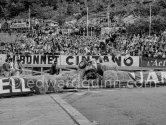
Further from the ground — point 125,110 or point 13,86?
point 13,86

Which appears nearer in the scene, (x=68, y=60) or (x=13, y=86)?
(x=13, y=86)

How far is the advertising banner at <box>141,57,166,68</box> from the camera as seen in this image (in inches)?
1143

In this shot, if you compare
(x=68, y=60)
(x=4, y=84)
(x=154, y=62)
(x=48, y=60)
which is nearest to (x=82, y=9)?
(x=68, y=60)

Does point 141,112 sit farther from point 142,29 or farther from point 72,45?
point 142,29

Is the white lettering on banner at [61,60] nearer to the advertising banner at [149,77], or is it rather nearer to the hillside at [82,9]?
the advertising banner at [149,77]

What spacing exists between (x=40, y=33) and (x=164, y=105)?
3097cm

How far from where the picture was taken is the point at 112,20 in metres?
45.3

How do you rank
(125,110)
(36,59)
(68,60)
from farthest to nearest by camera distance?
Answer: 1. (68,60)
2. (36,59)
3. (125,110)

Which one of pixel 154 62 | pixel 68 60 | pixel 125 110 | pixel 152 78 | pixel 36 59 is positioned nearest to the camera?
pixel 125 110

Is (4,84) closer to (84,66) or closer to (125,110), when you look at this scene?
(84,66)

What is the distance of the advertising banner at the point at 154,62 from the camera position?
29.0 m

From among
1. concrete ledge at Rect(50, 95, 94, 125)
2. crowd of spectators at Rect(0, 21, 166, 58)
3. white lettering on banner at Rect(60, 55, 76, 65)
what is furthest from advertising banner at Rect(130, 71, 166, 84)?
white lettering on banner at Rect(60, 55, 76, 65)

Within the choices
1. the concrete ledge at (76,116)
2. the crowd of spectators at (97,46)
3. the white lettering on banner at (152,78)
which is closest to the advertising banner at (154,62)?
the crowd of spectators at (97,46)

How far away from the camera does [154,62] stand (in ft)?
95.4
